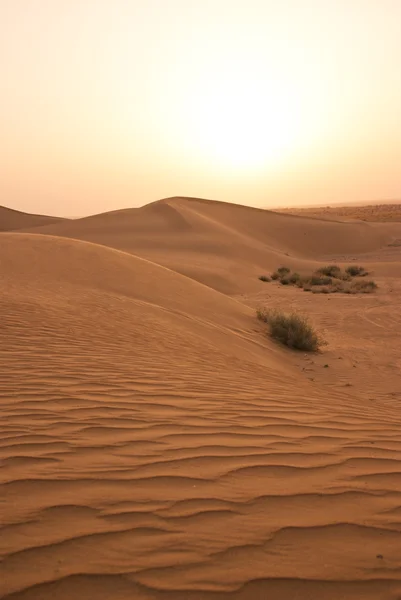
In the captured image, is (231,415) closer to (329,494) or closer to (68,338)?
(329,494)

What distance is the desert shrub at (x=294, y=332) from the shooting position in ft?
34.4

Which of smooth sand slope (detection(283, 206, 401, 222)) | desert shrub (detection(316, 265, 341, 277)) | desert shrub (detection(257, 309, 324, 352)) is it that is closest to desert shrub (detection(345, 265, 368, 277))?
desert shrub (detection(316, 265, 341, 277))

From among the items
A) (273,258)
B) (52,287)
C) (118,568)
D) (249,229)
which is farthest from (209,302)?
(249,229)

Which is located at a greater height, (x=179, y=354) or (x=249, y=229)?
(x=249, y=229)

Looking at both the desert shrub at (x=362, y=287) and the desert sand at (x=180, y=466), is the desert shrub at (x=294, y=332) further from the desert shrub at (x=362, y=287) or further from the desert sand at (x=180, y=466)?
the desert shrub at (x=362, y=287)

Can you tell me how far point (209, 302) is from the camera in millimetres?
12555

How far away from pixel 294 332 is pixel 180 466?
7646 millimetres

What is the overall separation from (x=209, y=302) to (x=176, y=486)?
9678 mm

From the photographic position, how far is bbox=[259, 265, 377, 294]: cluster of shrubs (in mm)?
19688

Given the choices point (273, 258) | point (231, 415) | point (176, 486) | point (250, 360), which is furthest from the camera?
point (273, 258)

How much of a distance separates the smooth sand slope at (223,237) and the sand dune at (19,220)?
25982 millimetres

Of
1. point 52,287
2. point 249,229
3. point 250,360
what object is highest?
point 249,229

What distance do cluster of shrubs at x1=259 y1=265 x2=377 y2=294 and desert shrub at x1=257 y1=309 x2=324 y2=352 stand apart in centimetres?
890

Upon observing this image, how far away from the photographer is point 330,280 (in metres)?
22.0
